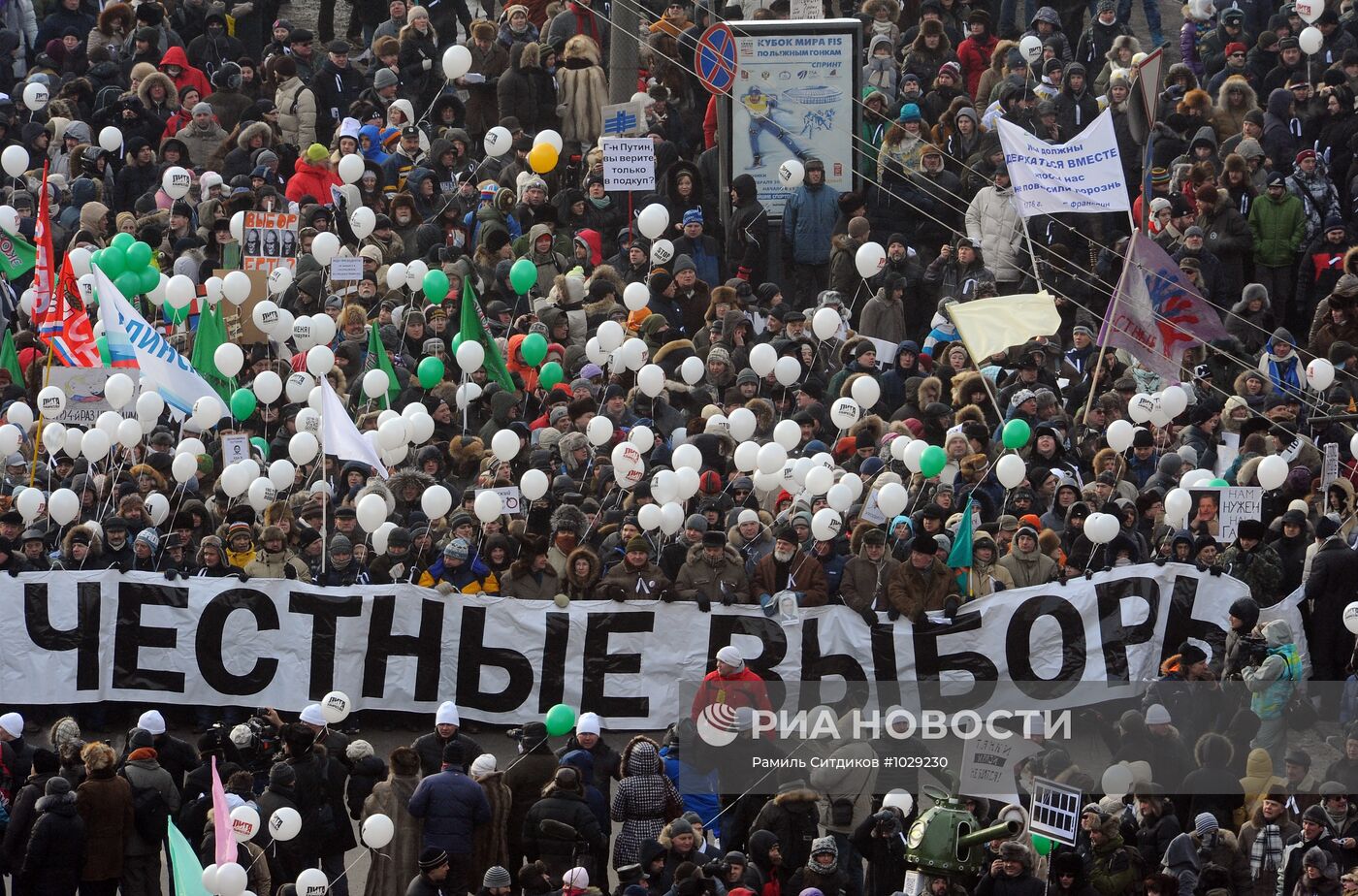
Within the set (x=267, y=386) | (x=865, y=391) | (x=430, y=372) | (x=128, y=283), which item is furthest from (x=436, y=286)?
(x=865, y=391)

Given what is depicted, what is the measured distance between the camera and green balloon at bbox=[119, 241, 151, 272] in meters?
23.3

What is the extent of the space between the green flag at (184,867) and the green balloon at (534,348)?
24.9 ft

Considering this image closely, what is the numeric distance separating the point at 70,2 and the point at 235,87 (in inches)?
86.6

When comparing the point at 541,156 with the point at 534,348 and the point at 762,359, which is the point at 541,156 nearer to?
the point at 534,348

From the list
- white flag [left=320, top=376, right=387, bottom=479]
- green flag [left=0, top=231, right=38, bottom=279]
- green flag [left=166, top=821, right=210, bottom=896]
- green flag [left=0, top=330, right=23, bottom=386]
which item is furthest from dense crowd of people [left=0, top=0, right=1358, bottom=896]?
green flag [left=166, top=821, right=210, bottom=896]

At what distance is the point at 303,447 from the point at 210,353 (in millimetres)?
1879

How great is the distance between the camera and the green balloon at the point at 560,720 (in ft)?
59.1

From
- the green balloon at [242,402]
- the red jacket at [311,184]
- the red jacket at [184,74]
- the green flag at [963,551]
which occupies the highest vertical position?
the red jacket at [184,74]

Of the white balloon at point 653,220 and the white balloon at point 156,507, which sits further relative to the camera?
the white balloon at point 653,220

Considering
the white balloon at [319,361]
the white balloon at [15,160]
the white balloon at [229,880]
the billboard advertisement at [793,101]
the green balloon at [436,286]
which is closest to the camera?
the white balloon at [229,880]

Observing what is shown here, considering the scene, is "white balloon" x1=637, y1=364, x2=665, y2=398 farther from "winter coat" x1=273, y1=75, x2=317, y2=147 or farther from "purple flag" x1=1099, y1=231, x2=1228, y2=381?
"winter coat" x1=273, y1=75, x2=317, y2=147

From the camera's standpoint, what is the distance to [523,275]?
2377cm

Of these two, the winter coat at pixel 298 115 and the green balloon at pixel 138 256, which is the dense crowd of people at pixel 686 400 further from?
the green balloon at pixel 138 256

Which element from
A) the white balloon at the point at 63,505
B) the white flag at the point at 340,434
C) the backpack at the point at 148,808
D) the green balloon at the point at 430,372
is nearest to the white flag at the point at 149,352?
the white balloon at the point at 63,505
